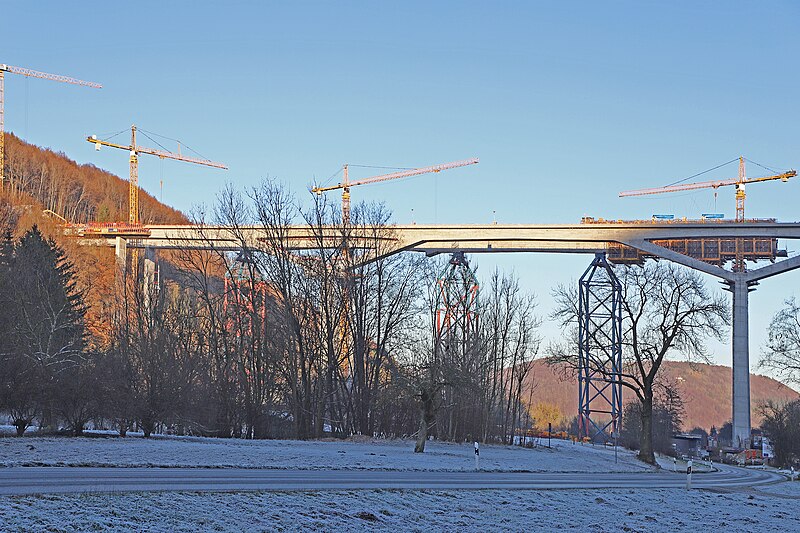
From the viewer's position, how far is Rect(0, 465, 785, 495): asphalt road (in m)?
15.1

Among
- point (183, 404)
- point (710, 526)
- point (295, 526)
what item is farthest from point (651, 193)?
point (295, 526)

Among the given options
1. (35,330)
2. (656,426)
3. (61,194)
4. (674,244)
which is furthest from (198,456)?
(61,194)

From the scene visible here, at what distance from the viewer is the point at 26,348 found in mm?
32875

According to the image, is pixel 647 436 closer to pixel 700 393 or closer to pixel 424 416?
pixel 424 416

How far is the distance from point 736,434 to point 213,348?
153 feet

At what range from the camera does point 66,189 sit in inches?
6166

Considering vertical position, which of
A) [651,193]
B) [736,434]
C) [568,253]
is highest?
[651,193]

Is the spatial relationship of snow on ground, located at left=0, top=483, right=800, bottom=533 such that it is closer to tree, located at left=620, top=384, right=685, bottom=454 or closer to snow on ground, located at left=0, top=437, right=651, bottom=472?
snow on ground, located at left=0, top=437, right=651, bottom=472

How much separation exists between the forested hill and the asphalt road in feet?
384

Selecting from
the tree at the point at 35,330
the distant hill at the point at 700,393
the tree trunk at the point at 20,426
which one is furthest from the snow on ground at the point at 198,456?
the distant hill at the point at 700,393

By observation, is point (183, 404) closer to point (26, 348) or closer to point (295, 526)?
point (26, 348)

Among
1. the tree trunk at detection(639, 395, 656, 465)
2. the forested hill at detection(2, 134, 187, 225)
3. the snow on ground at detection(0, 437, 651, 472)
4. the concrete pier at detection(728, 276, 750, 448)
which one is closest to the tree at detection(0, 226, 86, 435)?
the snow on ground at detection(0, 437, 651, 472)

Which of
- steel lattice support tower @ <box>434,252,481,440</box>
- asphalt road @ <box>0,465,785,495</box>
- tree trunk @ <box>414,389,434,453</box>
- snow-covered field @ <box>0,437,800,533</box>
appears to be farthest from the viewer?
steel lattice support tower @ <box>434,252,481,440</box>

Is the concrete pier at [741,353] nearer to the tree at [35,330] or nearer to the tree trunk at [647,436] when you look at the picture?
the tree trunk at [647,436]
